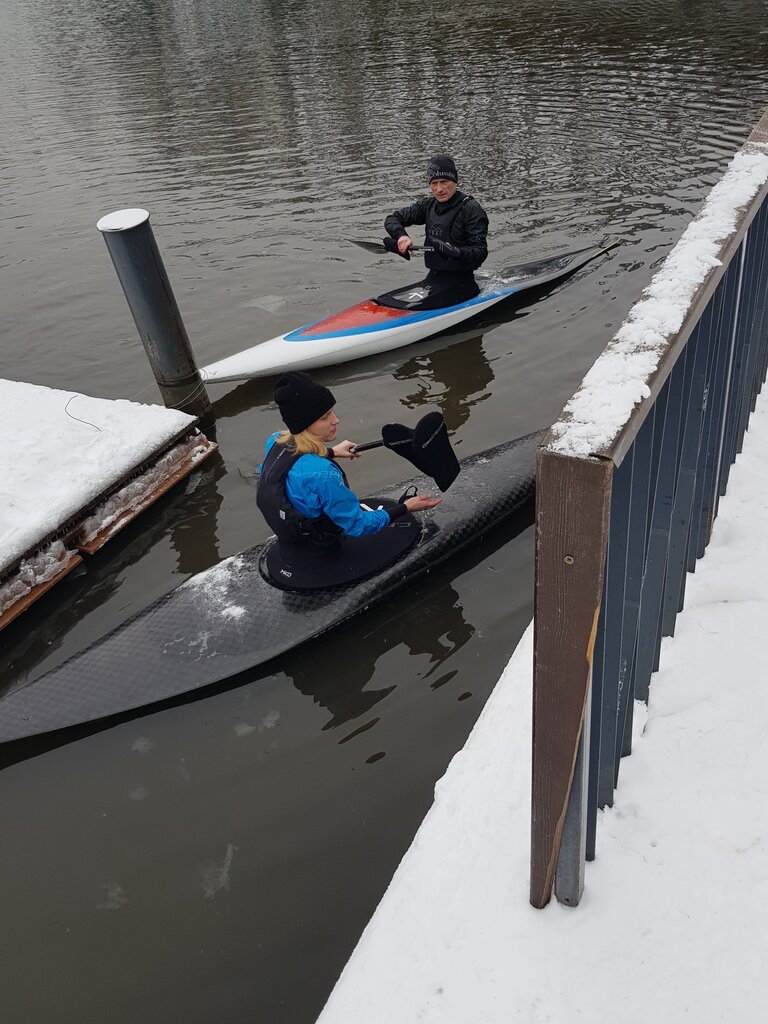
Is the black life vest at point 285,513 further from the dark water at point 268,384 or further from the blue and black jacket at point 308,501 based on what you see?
the dark water at point 268,384

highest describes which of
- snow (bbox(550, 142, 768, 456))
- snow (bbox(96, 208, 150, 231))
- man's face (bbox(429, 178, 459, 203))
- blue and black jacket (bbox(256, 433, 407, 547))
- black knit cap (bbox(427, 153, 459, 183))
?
snow (bbox(550, 142, 768, 456))

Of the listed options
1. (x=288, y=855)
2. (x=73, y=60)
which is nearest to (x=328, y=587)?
(x=288, y=855)

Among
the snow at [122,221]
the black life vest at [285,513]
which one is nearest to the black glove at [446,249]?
the snow at [122,221]

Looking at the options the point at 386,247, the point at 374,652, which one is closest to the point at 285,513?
the point at 374,652

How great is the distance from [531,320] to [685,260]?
6.33 meters

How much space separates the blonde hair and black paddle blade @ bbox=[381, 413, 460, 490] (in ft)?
2.51

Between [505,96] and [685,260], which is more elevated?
[685,260]

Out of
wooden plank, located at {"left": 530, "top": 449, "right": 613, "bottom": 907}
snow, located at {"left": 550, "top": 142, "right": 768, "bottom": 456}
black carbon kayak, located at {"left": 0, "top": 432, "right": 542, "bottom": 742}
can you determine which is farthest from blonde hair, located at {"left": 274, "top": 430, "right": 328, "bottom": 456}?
wooden plank, located at {"left": 530, "top": 449, "right": 613, "bottom": 907}

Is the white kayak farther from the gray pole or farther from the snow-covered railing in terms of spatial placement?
the snow-covered railing

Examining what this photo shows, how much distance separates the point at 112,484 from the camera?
538 cm

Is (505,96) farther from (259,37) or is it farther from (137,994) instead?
(137,994)

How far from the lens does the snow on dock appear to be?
4.84 m

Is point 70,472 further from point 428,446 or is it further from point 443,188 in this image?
point 443,188

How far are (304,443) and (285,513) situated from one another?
1.38 ft
